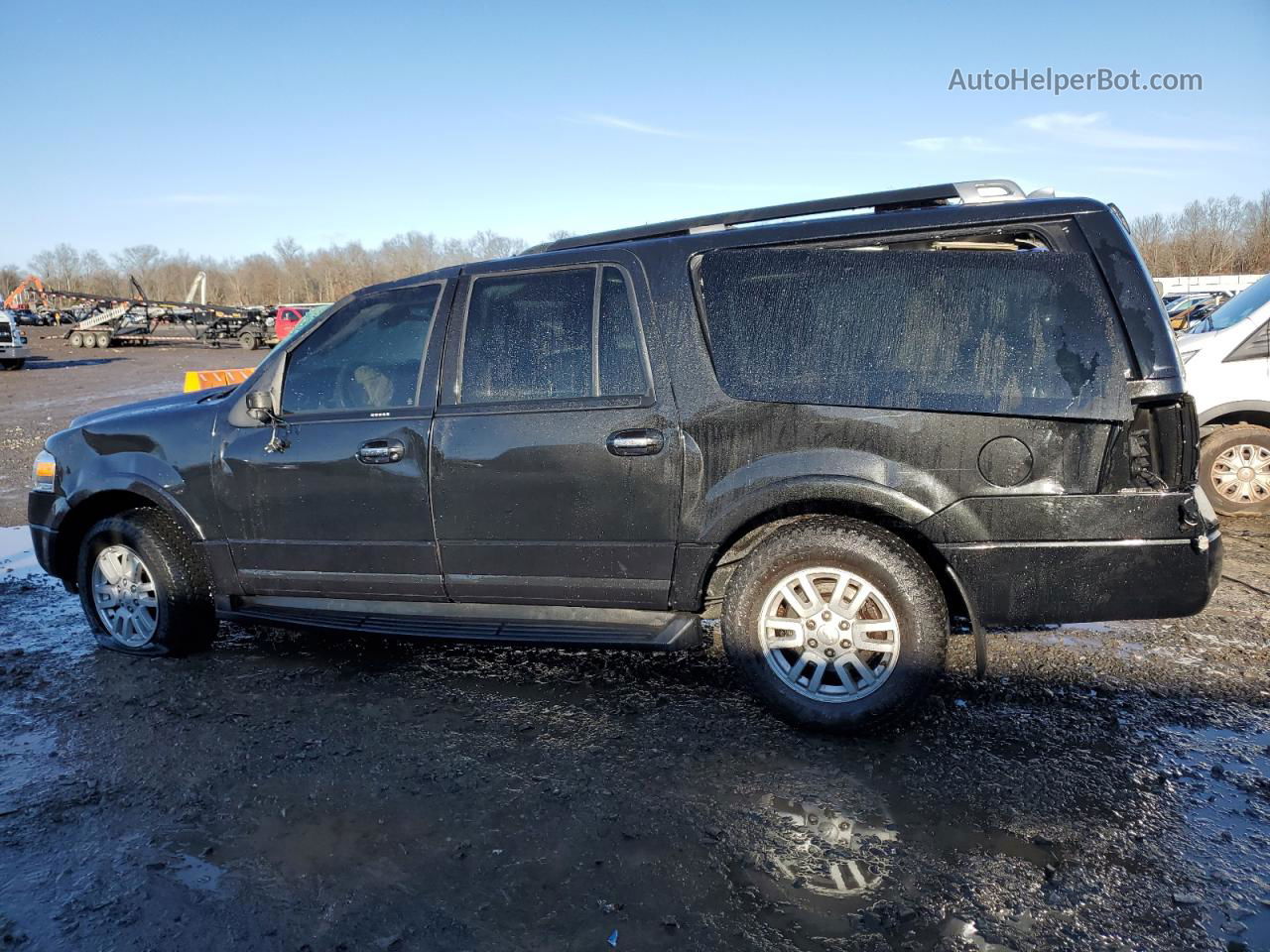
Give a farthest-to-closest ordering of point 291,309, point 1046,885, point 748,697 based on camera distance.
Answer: point 291,309 → point 748,697 → point 1046,885

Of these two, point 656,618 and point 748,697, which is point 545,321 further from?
point 748,697

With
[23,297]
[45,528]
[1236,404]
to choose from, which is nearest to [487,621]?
[45,528]

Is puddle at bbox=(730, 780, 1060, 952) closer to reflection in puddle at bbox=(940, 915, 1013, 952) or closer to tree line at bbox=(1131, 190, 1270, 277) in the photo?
reflection in puddle at bbox=(940, 915, 1013, 952)

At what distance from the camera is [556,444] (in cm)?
377

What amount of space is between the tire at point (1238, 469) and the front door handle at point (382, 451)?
6.06m

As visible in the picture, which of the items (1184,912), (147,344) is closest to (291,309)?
(147,344)

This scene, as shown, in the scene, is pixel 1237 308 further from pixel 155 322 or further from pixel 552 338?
pixel 155 322

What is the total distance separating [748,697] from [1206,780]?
171 cm

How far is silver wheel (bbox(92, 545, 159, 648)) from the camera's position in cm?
466

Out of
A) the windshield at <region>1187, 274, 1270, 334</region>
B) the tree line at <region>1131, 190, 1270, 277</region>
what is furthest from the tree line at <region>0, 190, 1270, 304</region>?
the windshield at <region>1187, 274, 1270, 334</region>

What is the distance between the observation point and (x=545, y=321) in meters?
3.92

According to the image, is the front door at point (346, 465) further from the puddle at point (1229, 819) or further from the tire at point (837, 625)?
the puddle at point (1229, 819)

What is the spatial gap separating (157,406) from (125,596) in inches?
39.1

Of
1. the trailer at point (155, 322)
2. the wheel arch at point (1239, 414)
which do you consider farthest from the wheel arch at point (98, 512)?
the trailer at point (155, 322)
